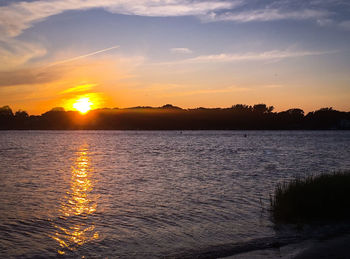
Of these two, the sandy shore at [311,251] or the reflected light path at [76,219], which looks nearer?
the sandy shore at [311,251]

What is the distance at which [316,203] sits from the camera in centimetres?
1669

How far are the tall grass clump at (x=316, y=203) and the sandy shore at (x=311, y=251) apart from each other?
315 centimetres

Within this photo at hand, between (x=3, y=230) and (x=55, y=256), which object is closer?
(x=55, y=256)

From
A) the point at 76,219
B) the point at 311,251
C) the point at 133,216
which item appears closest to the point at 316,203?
the point at 311,251

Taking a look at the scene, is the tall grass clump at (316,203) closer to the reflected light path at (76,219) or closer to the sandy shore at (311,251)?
the sandy shore at (311,251)

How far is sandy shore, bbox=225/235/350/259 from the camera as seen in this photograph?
11.2 meters

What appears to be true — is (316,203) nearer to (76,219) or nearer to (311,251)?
(311,251)

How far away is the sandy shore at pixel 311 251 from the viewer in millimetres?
11177

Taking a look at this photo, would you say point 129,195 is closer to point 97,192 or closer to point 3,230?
point 97,192

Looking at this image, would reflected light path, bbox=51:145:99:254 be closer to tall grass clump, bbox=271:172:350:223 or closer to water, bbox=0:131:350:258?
water, bbox=0:131:350:258

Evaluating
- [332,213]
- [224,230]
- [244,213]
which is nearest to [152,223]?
[224,230]

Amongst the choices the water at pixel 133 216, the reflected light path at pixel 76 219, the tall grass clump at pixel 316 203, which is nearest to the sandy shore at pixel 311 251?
the water at pixel 133 216

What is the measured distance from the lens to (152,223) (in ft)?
56.2

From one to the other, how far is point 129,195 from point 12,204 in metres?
7.07
